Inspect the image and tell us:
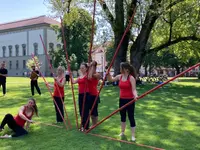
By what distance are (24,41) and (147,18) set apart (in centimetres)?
6886

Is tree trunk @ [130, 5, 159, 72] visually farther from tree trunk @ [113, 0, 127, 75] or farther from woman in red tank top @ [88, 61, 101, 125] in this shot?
woman in red tank top @ [88, 61, 101, 125]

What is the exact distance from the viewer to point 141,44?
2197 centimetres

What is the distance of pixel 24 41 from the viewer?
83500 mm

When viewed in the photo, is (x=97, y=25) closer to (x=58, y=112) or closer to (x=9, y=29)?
(x=58, y=112)

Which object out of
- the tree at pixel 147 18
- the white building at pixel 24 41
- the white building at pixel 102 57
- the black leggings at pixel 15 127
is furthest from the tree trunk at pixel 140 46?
the white building at pixel 24 41

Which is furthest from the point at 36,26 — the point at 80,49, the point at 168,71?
the point at 168,71

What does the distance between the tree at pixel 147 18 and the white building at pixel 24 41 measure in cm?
5624

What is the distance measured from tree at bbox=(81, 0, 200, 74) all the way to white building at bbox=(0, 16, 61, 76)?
5624 centimetres

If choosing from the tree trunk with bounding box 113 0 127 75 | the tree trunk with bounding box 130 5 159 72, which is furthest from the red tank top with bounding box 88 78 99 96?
the tree trunk with bounding box 130 5 159 72

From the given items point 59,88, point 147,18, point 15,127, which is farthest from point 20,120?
point 147,18

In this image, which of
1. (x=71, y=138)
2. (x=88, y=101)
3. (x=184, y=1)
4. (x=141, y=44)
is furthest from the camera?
(x=141, y=44)

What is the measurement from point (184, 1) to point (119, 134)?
51.8 ft

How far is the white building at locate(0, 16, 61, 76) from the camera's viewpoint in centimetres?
7862

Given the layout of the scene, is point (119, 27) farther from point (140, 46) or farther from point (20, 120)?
point (20, 120)
